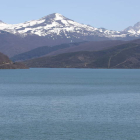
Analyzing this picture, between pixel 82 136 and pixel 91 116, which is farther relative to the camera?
pixel 91 116

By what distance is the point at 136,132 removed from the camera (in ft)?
177

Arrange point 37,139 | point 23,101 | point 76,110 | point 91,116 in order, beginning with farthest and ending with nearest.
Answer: point 23,101 < point 76,110 < point 91,116 < point 37,139

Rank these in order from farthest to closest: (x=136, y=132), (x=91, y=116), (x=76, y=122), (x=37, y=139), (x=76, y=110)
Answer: (x=76, y=110)
(x=91, y=116)
(x=76, y=122)
(x=136, y=132)
(x=37, y=139)

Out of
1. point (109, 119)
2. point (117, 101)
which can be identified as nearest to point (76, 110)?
point (109, 119)

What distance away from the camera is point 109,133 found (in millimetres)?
53281

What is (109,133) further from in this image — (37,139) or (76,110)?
(76,110)

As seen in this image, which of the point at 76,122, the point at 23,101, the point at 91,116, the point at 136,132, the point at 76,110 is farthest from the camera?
the point at 23,101

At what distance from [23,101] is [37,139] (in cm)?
3566

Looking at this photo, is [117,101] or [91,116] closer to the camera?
[91,116]

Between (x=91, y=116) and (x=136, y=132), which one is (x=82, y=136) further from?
(x=91, y=116)

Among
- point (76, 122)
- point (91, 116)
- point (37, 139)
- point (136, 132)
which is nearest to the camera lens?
point (37, 139)

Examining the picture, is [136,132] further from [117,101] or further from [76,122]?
[117,101]

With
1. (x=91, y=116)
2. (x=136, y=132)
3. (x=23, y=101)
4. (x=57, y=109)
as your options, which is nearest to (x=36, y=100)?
(x=23, y=101)

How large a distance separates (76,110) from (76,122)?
11087 mm
